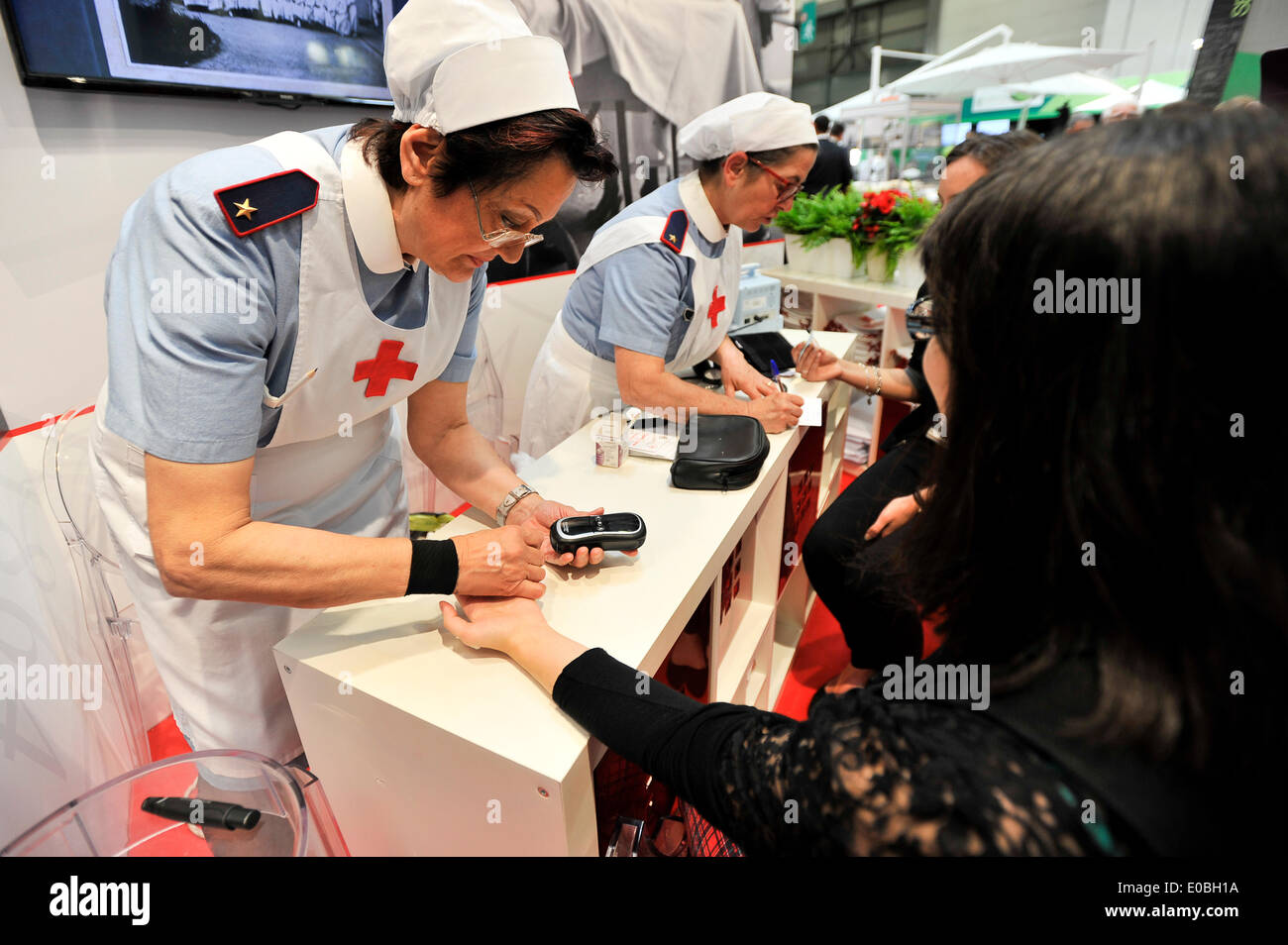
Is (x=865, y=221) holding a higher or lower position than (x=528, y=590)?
higher

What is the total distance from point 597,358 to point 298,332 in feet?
3.79

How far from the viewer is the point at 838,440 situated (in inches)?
108

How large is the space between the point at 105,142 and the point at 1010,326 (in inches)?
77.6

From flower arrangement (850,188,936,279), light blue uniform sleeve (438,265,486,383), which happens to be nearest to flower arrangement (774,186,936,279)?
flower arrangement (850,188,936,279)

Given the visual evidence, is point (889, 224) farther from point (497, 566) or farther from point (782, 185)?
point (497, 566)

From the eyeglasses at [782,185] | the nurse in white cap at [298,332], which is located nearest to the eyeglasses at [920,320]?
the eyeglasses at [782,185]

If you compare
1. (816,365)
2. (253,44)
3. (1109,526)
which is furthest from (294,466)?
(816,365)

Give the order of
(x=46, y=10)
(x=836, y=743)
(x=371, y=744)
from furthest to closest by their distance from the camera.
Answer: (x=46, y=10)
(x=371, y=744)
(x=836, y=743)

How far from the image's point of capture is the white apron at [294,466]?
99 cm

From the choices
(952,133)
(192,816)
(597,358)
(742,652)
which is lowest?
(742,652)

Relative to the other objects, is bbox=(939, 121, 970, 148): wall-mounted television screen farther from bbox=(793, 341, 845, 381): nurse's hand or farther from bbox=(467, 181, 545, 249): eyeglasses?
bbox=(467, 181, 545, 249): eyeglasses

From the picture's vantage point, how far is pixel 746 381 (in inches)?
82.7
